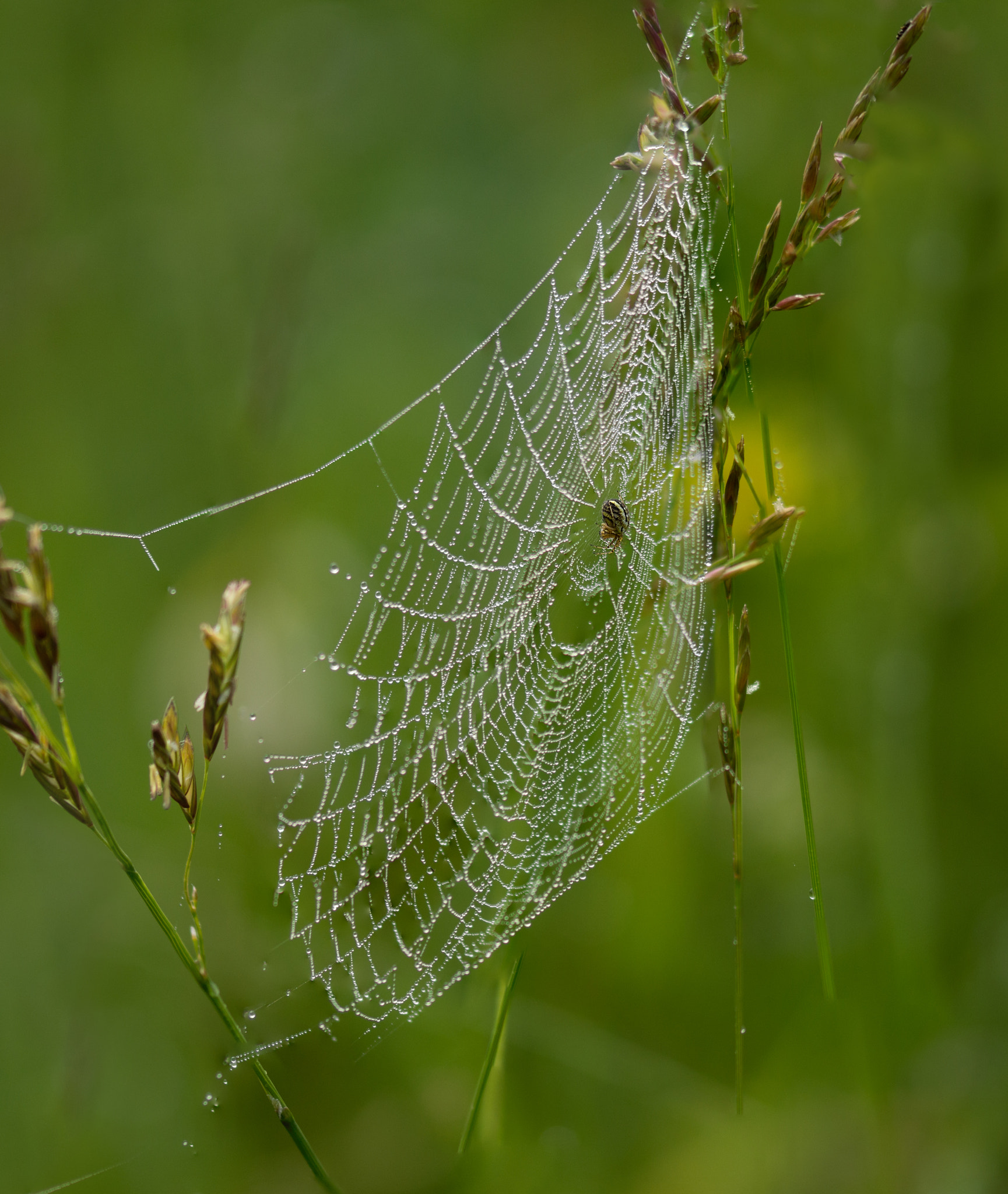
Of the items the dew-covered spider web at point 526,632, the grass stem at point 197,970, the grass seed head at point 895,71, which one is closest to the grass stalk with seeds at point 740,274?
the grass seed head at point 895,71

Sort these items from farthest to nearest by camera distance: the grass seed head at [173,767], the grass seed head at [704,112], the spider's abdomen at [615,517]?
the spider's abdomen at [615,517] → the grass seed head at [704,112] → the grass seed head at [173,767]

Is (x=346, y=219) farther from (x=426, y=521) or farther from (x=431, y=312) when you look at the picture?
(x=426, y=521)

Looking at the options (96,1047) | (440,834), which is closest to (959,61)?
(440,834)

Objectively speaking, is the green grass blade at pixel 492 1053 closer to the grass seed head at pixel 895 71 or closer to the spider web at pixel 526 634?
the spider web at pixel 526 634

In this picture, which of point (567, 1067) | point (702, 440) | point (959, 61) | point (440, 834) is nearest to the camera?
point (567, 1067)

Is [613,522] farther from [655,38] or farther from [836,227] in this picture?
[655,38]

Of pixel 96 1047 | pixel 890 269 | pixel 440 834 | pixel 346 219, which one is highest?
pixel 346 219
